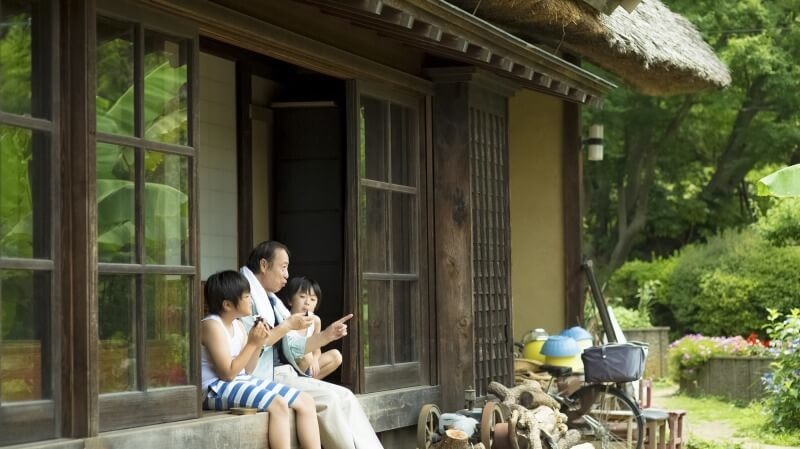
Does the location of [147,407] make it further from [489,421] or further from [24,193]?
[489,421]

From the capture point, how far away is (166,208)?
213 inches

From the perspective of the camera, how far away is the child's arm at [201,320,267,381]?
5.88 meters

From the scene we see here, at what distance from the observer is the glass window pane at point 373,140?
748 cm

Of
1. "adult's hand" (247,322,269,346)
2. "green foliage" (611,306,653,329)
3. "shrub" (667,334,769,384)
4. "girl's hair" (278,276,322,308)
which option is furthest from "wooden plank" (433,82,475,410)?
"green foliage" (611,306,653,329)

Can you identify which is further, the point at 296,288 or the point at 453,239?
the point at 453,239

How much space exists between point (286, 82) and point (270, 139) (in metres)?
0.43

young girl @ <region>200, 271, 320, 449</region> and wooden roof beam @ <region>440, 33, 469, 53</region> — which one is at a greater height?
wooden roof beam @ <region>440, 33, 469, 53</region>

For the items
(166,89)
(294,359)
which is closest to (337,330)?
(294,359)

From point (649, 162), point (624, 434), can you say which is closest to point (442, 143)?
point (624, 434)

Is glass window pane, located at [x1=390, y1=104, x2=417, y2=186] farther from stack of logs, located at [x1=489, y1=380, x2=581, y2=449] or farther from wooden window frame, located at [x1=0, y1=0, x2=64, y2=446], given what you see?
wooden window frame, located at [x1=0, y1=0, x2=64, y2=446]

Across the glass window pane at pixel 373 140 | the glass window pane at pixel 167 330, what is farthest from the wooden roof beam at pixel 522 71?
the glass window pane at pixel 167 330

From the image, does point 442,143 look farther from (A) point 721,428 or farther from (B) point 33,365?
(A) point 721,428

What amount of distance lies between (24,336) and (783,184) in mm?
4582

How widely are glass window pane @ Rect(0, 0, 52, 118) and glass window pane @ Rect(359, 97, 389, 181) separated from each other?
287 cm
